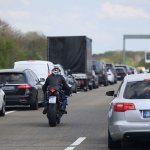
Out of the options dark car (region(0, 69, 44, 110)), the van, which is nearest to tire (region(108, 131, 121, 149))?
dark car (region(0, 69, 44, 110))

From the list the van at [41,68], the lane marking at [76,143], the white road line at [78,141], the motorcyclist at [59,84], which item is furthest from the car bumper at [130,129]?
the van at [41,68]

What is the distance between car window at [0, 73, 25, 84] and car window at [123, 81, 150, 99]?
513 inches

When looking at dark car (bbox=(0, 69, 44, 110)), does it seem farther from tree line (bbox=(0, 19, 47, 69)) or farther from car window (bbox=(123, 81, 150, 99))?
tree line (bbox=(0, 19, 47, 69))

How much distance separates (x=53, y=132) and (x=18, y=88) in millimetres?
8491

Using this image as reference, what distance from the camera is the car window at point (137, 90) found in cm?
1434

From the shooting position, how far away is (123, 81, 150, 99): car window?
47.0 ft

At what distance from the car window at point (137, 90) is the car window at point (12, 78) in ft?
42.7

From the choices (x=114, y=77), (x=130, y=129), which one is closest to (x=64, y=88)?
(x=130, y=129)

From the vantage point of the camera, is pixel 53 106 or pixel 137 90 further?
pixel 53 106

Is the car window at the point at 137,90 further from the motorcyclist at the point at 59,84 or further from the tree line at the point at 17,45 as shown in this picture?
the tree line at the point at 17,45

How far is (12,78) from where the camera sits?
27328mm

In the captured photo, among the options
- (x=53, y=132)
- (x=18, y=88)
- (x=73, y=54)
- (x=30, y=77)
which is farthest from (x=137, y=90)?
(x=73, y=54)

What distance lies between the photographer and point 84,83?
162 feet

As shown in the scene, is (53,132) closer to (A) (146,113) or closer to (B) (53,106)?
(B) (53,106)
